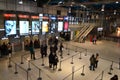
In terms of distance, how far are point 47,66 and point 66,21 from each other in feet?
35.2

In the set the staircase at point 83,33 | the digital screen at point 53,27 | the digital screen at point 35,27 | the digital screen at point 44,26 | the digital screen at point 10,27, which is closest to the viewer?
the digital screen at point 10,27

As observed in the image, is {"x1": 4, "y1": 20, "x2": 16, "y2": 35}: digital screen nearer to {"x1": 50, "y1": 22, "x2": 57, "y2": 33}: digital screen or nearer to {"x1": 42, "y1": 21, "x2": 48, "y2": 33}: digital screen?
{"x1": 42, "y1": 21, "x2": 48, "y2": 33}: digital screen

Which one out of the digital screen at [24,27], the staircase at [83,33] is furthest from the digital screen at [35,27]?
the staircase at [83,33]

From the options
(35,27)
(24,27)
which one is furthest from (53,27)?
(24,27)

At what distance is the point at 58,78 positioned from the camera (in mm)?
8539

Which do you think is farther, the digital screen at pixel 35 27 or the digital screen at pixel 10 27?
the digital screen at pixel 35 27

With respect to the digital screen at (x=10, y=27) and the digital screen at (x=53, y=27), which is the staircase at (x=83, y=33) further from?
the digital screen at (x=10, y=27)

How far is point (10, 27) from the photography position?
41.0ft

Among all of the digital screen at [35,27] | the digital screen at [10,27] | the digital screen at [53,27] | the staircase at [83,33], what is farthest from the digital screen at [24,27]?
the staircase at [83,33]

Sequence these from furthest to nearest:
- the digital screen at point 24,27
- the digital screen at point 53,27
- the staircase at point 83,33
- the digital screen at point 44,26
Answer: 1. the staircase at point 83,33
2. the digital screen at point 53,27
3. the digital screen at point 44,26
4. the digital screen at point 24,27

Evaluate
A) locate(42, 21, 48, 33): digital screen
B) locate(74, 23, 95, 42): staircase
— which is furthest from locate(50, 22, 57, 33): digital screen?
locate(74, 23, 95, 42): staircase

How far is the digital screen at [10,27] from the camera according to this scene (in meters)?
12.2

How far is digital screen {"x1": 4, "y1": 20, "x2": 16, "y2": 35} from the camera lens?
12.2 metres

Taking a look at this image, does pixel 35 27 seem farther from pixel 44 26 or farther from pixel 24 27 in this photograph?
pixel 24 27
